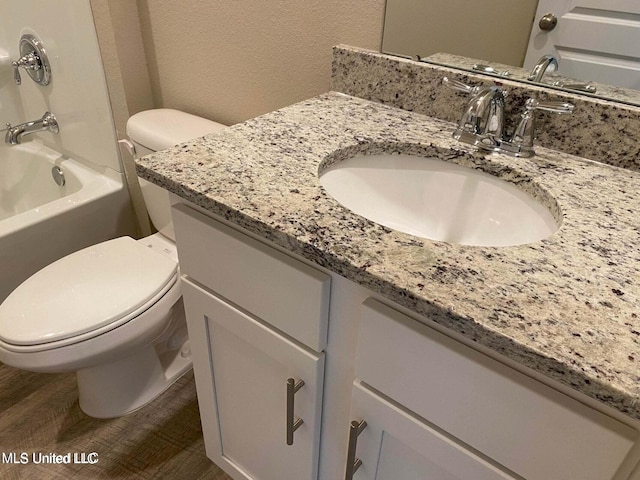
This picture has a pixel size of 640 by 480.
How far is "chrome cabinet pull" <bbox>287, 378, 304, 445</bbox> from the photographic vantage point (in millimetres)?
793

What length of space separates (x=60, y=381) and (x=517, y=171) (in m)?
1.49

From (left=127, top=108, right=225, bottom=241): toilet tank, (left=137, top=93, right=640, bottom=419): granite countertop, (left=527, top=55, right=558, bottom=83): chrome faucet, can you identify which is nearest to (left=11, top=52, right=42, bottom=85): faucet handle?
(left=127, top=108, right=225, bottom=241): toilet tank

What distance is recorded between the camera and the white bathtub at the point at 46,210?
5.03 ft

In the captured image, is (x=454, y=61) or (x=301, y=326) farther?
(x=454, y=61)

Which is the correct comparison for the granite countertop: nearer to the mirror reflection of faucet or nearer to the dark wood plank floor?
the mirror reflection of faucet

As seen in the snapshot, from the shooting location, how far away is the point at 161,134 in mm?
1345

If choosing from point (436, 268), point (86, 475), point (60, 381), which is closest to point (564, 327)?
point (436, 268)

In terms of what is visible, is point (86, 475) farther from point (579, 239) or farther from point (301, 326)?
point (579, 239)

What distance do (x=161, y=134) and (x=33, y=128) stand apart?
73 cm

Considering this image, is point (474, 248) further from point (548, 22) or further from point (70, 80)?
point (70, 80)

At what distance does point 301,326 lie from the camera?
0.74 metres

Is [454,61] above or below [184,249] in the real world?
above

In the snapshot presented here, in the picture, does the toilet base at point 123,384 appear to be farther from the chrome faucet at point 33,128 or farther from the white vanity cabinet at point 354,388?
the chrome faucet at point 33,128

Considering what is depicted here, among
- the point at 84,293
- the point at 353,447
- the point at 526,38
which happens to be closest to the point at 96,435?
the point at 84,293
